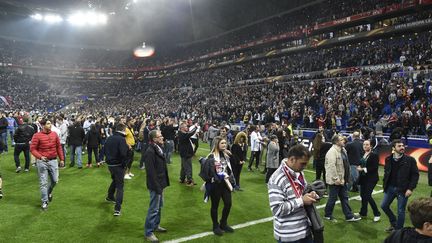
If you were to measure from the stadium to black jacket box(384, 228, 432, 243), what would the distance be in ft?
0.04

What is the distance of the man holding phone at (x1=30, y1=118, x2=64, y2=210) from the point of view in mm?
7082

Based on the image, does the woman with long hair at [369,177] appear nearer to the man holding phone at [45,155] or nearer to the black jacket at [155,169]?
the black jacket at [155,169]

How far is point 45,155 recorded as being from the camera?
7.18 meters

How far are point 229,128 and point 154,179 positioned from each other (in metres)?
13.7

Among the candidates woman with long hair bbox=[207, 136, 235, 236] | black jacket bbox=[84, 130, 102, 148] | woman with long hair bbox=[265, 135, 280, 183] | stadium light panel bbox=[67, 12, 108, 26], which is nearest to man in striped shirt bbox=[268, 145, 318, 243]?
woman with long hair bbox=[207, 136, 235, 236]

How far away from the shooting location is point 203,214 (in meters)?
7.43

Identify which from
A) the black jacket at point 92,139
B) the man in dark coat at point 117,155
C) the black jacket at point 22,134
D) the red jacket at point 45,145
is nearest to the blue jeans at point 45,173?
the red jacket at point 45,145

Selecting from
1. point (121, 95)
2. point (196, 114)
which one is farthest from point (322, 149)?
point (121, 95)

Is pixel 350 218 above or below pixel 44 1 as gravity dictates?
below

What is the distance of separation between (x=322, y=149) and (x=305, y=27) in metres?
32.5

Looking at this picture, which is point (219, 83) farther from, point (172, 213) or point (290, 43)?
point (172, 213)

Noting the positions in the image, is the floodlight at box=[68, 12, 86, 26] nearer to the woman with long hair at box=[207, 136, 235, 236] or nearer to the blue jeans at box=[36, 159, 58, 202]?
the blue jeans at box=[36, 159, 58, 202]

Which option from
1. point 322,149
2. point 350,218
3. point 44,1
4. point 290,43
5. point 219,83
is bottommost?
point 350,218

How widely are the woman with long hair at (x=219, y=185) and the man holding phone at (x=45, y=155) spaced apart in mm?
3631
